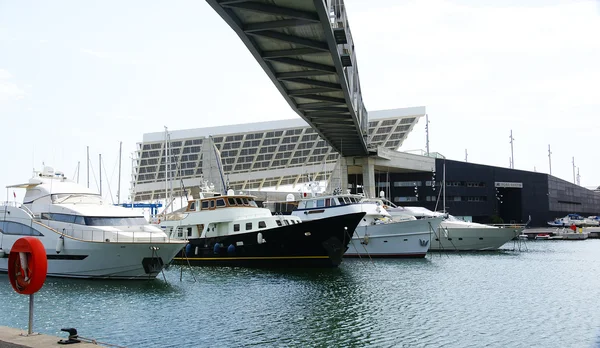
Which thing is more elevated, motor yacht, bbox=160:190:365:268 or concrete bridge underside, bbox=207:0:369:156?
concrete bridge underside, bbox=207:0:369:156

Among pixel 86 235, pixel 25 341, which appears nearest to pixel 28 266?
pixel 25 341

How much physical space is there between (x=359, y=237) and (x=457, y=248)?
11474 millimetres

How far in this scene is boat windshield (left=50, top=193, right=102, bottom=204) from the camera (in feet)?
90.3

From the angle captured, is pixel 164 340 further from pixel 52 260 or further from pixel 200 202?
pixel 200 202

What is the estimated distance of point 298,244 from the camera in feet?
102

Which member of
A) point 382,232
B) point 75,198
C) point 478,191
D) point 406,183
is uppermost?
point 406,183

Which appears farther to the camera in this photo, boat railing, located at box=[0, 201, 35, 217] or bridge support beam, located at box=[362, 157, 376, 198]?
bridge support beam, located at box=[362, 157, 376, 198]

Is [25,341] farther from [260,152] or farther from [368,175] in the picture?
[260,152]

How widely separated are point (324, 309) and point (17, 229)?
1705 cm

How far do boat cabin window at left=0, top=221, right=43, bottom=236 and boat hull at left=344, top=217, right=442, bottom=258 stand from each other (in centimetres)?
2199

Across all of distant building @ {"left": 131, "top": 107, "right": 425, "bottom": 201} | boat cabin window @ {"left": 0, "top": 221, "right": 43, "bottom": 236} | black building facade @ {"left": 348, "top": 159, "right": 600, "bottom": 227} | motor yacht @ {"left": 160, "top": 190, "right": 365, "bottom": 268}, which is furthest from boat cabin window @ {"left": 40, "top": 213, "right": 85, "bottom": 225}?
distant building @ {"left": 131, "top": 107, "right": 425, "bottom": 201}

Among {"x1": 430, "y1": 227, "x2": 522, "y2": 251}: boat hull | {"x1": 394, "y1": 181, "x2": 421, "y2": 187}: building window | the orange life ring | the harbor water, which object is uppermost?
{"x1": 394, "y1": 181, "x2": 421, "y2": 187}: building window

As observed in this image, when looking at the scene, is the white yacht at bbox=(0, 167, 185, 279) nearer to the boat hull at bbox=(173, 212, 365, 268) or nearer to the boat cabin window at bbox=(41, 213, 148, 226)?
the boat cabin window at bbox=(41, 213, 148, 226)

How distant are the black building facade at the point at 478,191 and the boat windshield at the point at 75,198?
50170 millimetres
